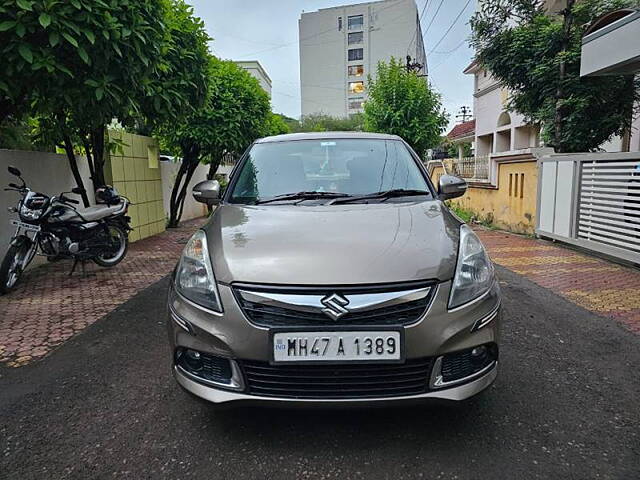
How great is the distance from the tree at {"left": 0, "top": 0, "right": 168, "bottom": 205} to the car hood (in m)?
2.48

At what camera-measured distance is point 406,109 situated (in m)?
18.5

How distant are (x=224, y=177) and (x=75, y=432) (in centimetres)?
1650

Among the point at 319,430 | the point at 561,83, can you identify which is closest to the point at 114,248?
the point at 319,430

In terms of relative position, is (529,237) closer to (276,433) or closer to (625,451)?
(625,451)

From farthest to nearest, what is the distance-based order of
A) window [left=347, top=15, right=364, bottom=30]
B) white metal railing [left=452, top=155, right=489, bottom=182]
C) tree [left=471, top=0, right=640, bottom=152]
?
window [left=347, top=15, right=364, bottom=30] < white metal railing [left=452, top=155, right=489, bottom=182] < tree [left=471, top=0, right=640, bottom=152]

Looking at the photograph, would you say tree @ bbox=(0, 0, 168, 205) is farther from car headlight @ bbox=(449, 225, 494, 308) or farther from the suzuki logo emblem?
car headlight @ bbox=(449, 225, 494, 308)

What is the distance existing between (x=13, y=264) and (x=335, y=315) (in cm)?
486

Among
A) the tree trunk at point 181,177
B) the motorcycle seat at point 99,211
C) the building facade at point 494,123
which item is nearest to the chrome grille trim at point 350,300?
the motorcycle seat at point 99,211

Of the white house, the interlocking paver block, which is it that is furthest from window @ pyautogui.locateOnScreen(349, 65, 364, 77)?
the interlocking paver block

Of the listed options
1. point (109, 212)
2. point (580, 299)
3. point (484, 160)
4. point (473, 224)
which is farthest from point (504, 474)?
point (484, 160)

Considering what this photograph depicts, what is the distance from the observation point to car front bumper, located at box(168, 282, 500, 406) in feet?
6.72

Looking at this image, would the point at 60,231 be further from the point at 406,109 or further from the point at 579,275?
the point at 406,109

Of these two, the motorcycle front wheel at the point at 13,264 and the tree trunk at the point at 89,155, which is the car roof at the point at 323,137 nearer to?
the motorcycle front wheel at the point at 13,264

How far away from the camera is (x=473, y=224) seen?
39.3ft
